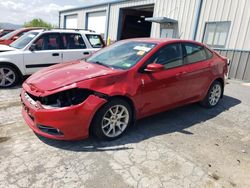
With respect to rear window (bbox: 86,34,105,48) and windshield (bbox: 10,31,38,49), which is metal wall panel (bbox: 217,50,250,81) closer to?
rear window (bbox: 86,34,105,48)

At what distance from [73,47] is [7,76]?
2.10m

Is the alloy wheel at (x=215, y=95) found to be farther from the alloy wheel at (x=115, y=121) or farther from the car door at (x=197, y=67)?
the alloy wheel at (x=115, y=121)

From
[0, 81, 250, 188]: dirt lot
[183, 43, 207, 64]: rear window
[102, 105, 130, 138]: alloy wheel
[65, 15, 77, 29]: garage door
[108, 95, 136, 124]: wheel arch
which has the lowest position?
[0, 81, 250, 188]: dirt lot

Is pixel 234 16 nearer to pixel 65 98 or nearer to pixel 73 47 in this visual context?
pixel 73 47

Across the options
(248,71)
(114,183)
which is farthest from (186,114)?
(248,71)

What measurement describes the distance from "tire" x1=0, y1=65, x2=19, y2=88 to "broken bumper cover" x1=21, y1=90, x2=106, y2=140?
3608 millimetres

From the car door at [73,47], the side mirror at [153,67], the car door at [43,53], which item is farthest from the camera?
the car door at [73,47]

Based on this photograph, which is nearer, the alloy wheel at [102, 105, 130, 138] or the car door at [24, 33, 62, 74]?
the alloy wheel at [102, 105, 130, 138]

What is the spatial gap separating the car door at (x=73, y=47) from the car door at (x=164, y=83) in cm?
382

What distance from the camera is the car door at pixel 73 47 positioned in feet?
23.0

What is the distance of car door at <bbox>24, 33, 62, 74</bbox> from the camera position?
640 cm

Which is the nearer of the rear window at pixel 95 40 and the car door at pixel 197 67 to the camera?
the car door at pixel 197 67

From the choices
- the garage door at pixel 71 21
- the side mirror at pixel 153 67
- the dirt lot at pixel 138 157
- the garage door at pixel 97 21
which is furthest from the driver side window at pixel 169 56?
the garage door at pixel 71 21

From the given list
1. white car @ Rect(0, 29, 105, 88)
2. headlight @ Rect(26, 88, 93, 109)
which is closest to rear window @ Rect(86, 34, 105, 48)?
white car @ Rect(0, 29, 105, 88)
